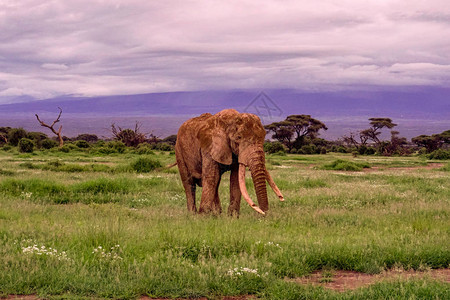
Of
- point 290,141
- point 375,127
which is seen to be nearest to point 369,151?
point 290,141

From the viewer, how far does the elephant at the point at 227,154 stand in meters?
10.5

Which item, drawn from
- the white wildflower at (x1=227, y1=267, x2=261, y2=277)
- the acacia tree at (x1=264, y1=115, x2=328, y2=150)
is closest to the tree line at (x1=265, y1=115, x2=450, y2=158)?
the acacia tree at (x1=264, y1=115, x2=328, y2=150)

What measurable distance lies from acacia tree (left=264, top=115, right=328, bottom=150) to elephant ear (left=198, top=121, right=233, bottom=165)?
5711 cm

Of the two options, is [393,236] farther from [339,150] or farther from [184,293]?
[339,150]

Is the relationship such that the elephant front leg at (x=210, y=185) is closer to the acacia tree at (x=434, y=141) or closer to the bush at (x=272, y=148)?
the bush at (x=272, y=148)

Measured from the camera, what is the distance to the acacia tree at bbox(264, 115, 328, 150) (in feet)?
226

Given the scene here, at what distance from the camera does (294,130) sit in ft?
228

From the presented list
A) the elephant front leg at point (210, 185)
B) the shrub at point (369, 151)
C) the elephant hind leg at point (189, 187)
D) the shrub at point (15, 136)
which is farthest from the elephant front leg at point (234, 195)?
the shrub at point (369, 151)

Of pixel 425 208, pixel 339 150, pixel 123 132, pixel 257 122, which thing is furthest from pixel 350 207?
pixel 339 150

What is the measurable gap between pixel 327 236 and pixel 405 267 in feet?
6.42

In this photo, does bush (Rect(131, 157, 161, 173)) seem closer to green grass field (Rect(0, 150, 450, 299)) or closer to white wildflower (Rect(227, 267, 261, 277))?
green grass field (Rect(0, 150, 450, 299))

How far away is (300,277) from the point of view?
6.81m

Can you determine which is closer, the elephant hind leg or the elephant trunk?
the elephant trunk

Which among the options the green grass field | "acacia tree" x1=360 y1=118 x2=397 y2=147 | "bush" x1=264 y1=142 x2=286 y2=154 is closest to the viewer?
the green grass field
